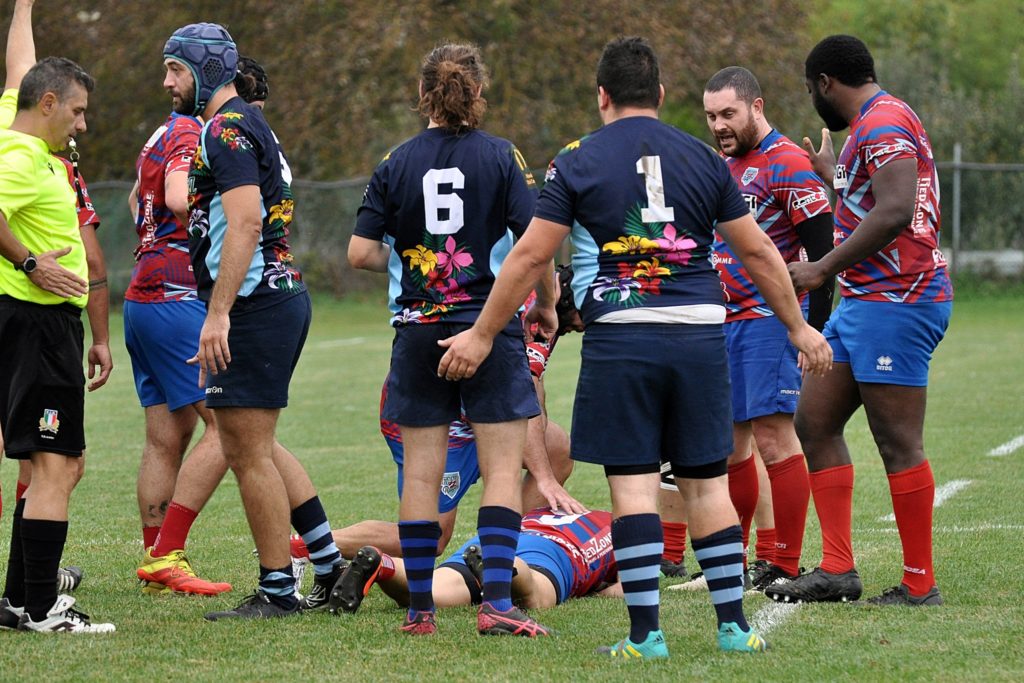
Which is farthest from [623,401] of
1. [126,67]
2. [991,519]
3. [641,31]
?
[126,67]

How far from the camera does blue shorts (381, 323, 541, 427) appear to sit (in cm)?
540

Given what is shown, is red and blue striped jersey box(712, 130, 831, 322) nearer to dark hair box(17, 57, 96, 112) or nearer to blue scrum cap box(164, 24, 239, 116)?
blue scrum cap box(164, 24, 239, 116)

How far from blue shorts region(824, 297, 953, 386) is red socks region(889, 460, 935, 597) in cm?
41

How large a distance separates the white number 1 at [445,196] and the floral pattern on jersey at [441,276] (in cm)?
8

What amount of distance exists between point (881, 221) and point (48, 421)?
3.35m

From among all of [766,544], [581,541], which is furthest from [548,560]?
[766,544]

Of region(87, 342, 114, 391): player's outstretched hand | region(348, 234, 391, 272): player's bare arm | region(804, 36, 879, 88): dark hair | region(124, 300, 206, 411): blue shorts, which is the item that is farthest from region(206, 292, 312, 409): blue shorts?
region(804, 36, 879, 88): dark hair

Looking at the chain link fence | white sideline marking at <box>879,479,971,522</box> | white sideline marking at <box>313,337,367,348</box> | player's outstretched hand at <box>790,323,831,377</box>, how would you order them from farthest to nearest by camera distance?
the chain link fence → white sideline marking at <box>313,337,367,348</box> → white sideline marking at <box>879,479,971,522</box> → player's outstretched hand at <box>790,323,831,377</box>

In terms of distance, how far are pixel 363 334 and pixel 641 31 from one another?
36.2 feet

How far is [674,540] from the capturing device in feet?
22.6

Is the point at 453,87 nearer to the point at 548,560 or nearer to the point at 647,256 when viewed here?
the point at 647,256

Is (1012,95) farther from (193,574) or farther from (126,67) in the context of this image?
(193,574)

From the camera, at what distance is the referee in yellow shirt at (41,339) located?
214 inches

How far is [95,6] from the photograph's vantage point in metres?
30.6
